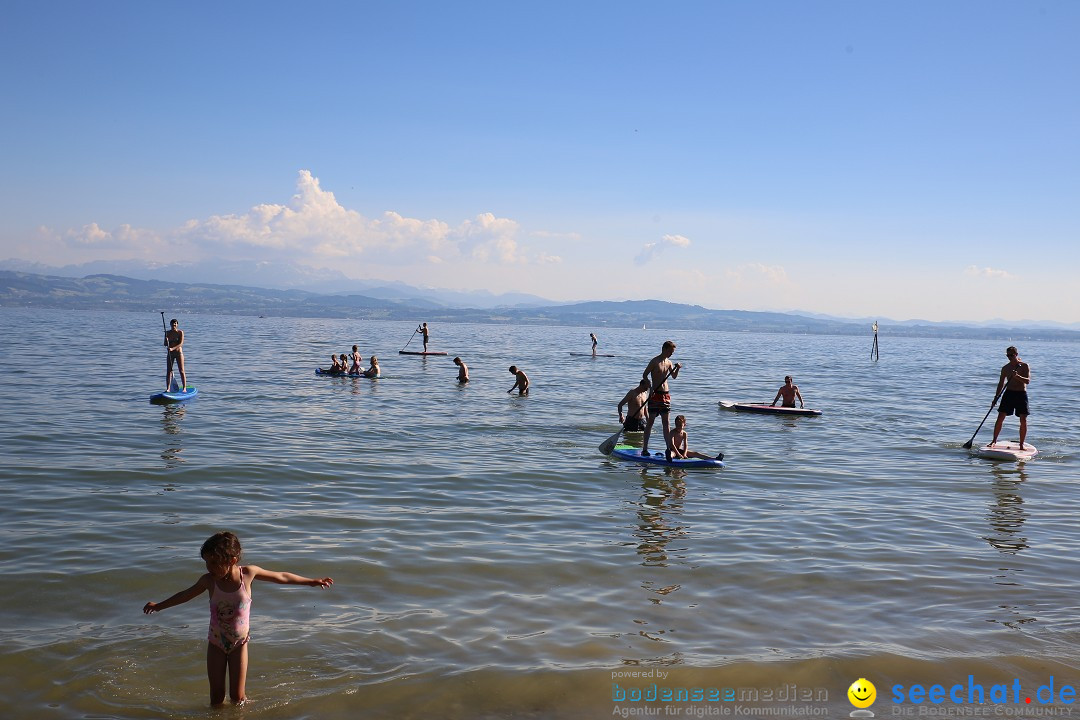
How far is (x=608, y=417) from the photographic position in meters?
24.8

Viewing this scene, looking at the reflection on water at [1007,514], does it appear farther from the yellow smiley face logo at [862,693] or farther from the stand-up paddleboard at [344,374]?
the stand-up paddleboard at [344,374]

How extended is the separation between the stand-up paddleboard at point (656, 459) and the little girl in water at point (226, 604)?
1101 cm

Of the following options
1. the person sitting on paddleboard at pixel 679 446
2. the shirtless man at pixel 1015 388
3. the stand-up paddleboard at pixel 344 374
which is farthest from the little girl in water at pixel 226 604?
the stand-up paddleboard at pixel 344 374

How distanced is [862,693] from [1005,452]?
45.7 feet

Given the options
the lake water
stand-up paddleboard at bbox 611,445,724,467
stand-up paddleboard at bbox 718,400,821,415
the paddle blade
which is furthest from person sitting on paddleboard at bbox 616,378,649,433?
stand-up paddleboard at bbox 718,400,821,415

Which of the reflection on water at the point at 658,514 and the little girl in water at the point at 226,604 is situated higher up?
the little girl in water at the point at 226,604

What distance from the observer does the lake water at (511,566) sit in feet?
21.8

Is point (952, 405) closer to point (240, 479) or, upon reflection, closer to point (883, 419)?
point (883, 419)

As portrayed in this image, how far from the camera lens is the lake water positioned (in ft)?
21.8

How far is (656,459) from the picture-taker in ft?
53.2

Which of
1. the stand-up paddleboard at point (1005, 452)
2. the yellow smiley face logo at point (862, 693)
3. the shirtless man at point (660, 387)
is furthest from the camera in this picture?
the stand-up paddleboard at point (1005, 452)

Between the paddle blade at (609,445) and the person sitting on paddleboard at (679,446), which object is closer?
the person sitting on paddleboard at (679,446)

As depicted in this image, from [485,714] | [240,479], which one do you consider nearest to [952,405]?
[240,479]

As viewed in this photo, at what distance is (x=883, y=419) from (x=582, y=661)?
22.9 meters
